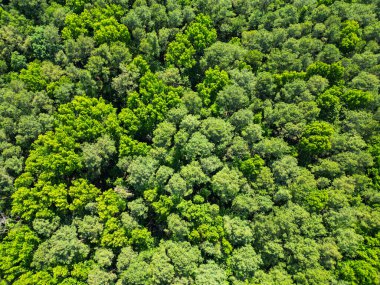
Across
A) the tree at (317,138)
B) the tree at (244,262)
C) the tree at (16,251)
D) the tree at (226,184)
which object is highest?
the tree at (317,138)

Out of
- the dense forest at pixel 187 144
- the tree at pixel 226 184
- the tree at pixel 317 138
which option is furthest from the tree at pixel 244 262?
the tree at pixel 317 138

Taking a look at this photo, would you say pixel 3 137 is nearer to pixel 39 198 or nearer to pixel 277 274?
pixel 39 198

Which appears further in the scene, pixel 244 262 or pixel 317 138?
pixel 317 138

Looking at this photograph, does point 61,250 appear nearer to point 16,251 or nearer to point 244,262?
point 16,251

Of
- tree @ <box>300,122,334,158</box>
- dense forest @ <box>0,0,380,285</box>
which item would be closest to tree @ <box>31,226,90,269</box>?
dense forest @ <box>0,0,380,285</box>

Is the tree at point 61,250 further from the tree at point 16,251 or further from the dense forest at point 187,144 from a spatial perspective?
the tree at point 16,251

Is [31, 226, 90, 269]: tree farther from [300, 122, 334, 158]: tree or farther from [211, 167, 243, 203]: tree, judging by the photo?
[300, 122, 334, 158]: tree

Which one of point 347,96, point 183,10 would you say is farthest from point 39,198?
point 347,96

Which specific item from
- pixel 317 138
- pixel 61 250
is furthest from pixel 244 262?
pixel 61 250
